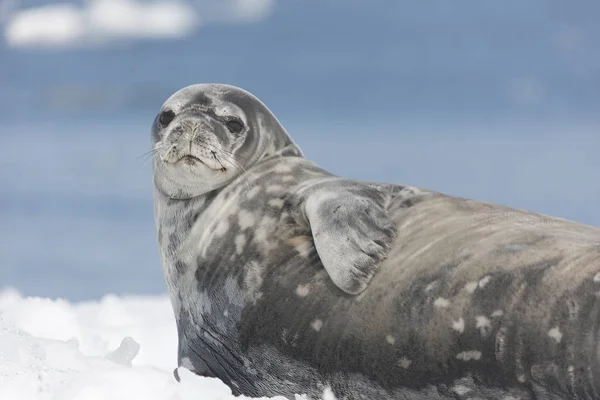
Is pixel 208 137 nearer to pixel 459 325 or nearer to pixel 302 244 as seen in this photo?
pixel 302 244

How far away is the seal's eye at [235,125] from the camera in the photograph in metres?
6.41

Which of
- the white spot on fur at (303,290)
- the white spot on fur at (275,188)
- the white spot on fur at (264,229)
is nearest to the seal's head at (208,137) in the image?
the white spot on fur at (275,188)

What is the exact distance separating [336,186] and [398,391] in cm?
126

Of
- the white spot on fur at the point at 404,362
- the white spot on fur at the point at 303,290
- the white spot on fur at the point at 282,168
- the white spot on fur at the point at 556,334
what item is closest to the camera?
the white spot on fur at the point at 556,334

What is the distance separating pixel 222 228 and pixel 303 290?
2.89 ft

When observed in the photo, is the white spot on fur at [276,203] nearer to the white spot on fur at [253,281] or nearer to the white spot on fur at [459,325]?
the white spot on fur at [253,281]

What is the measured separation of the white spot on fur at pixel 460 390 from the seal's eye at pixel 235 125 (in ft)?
7.84

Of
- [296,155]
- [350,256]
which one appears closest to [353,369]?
[350,256]

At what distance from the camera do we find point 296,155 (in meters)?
6.70

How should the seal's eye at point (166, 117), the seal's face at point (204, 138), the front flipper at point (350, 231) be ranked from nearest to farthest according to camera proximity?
1. the front flipper at point (350, 231)
2. the seal's face at point (204, 138)
3. the seal's eye at point (166, 117)

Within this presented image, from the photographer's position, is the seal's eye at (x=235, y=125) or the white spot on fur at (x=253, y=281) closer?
the white spot on fur at (x=253, y=281)

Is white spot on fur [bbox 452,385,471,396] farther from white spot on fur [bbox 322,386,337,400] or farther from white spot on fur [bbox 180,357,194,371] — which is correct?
white spot on fur [bbox 180,357,194,371]

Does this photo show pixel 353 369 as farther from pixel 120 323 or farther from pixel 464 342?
pixel 120 323

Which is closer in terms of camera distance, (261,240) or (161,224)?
(261,240)
